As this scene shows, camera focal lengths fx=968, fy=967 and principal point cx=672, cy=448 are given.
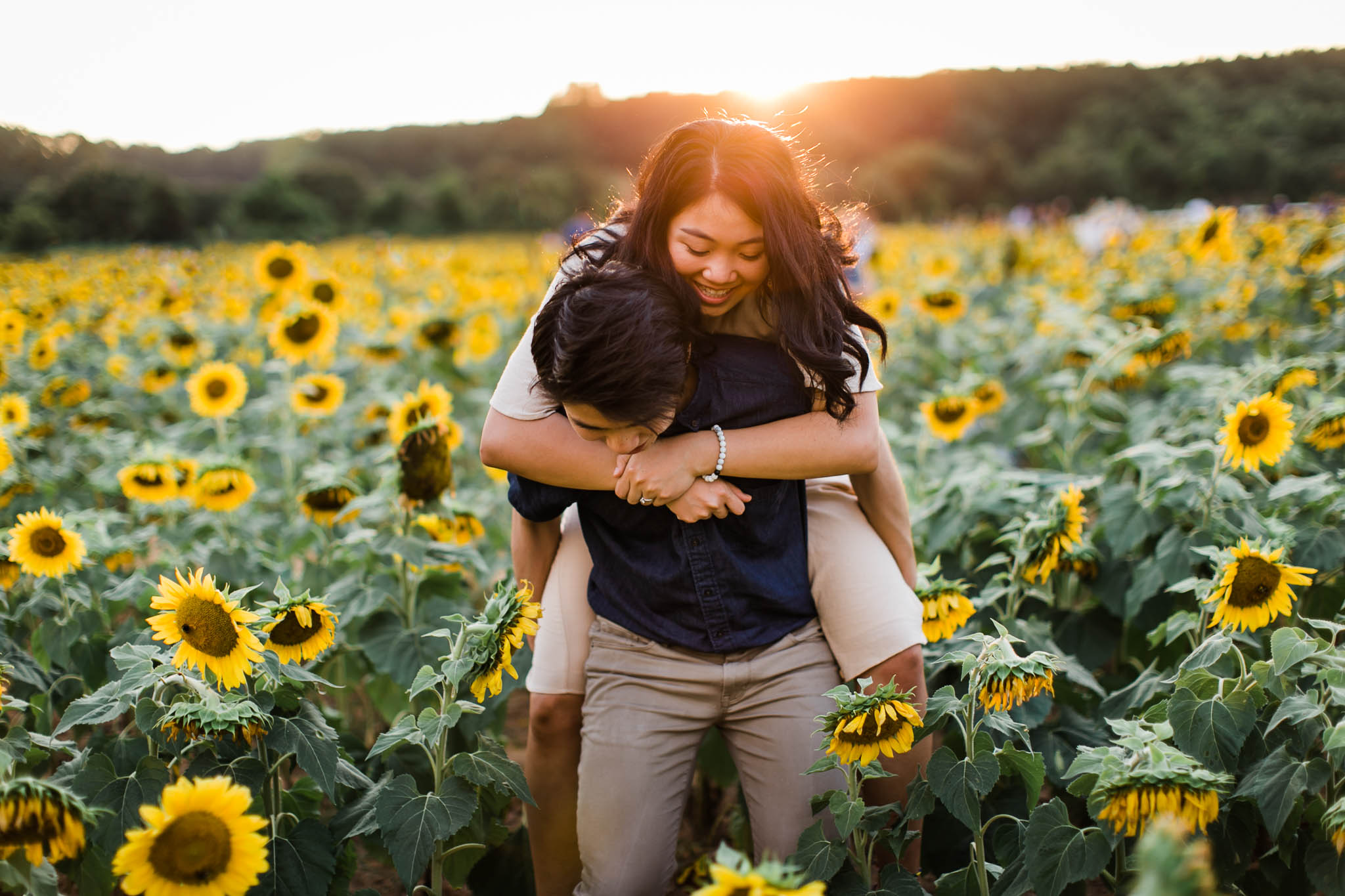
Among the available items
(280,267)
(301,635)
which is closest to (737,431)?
(301,635)

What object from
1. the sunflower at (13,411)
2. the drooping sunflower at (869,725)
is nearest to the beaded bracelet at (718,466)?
the drooping sunflower at (869,725)

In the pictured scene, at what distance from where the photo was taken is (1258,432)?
2088mm

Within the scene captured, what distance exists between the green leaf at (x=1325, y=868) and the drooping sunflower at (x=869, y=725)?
24.6 inches

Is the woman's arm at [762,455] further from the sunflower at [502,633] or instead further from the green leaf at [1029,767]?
the green leaf at [1029,767]

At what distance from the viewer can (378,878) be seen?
7.84 ft

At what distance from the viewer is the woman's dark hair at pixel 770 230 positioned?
5.72 ft

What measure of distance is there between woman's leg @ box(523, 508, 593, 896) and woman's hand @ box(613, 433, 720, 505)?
0.36 metres

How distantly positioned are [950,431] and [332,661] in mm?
1919

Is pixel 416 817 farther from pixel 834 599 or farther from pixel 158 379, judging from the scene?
pixel 158 379

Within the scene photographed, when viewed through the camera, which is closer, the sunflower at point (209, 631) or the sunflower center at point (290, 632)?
the sunflower at point (209, 631)

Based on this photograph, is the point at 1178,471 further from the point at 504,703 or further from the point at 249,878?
the point at 249,878

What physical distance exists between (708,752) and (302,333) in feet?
7.14

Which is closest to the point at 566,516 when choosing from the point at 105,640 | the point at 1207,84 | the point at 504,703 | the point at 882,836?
the point at 504,703

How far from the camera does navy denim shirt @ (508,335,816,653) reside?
181 centimetres
